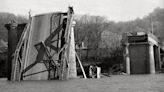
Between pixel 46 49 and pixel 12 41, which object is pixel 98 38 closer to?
pixel 12 41

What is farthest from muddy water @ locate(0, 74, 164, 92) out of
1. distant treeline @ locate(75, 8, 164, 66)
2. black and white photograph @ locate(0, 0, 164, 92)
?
distant treeline @ locate(75, 8, 164, 66)

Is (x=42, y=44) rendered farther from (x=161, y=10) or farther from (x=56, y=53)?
(x=161, y=10)

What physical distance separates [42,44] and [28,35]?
102 inches

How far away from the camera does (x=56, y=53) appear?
35156 mm

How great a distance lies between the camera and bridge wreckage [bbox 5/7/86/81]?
114 feet

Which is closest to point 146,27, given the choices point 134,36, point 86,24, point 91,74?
point 86,24

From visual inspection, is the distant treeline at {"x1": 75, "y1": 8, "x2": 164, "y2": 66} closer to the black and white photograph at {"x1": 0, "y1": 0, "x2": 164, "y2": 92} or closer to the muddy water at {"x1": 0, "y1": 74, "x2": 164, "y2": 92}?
the black and white photograph at {"x1": 0, "y1": 0, "x2": 164, "y2": 92}

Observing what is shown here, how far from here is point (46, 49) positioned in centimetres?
3525

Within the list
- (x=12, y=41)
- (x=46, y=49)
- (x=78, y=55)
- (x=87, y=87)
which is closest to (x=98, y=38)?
(x=78, y=55)

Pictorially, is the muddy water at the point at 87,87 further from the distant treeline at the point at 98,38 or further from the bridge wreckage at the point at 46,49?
the distant treeline at the point at 98,38

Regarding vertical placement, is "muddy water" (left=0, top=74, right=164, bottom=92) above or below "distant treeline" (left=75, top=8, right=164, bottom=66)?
below

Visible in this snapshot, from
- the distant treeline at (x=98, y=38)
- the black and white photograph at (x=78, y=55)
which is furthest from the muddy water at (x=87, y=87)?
the distant treeline at (x=98, y=38)

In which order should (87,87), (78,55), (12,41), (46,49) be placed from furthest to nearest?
(78,55) → (12,41) → (46,49) → (87,87)

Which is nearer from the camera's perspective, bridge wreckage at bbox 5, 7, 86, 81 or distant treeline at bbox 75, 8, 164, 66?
bridge wreckage at bbox 5, 7, 86, 81
